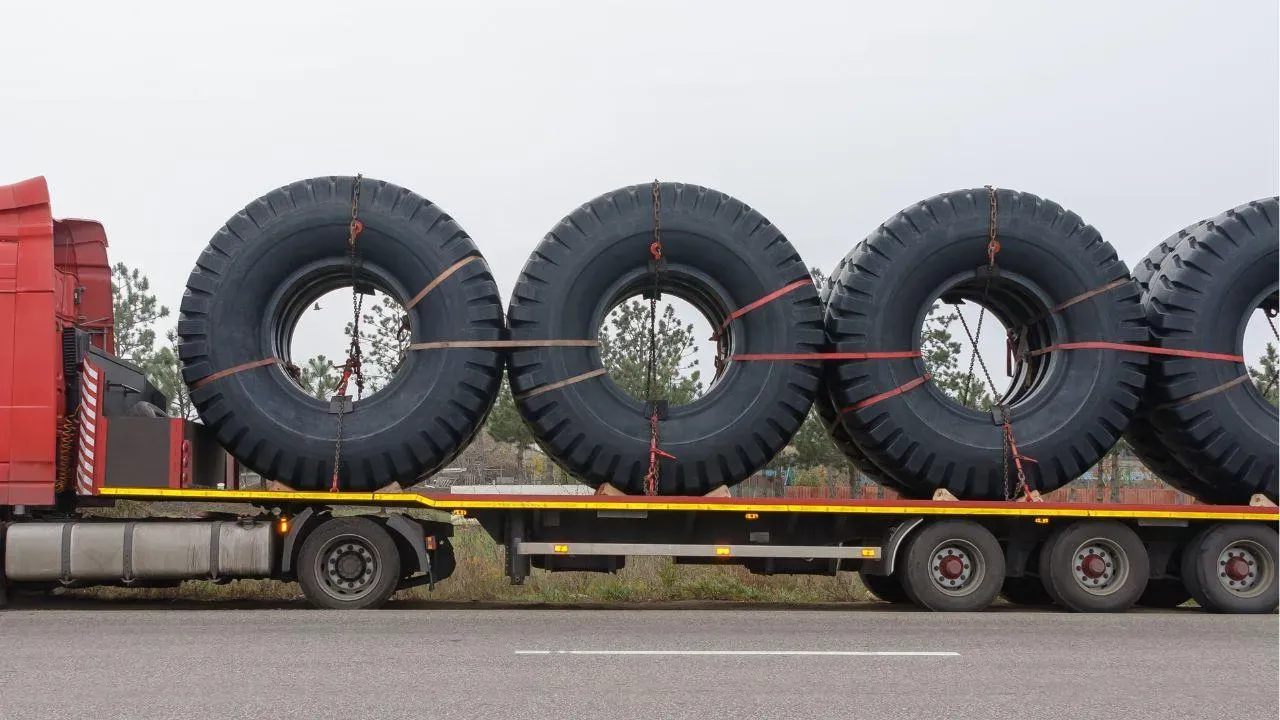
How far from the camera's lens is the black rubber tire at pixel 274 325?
34.6 feet

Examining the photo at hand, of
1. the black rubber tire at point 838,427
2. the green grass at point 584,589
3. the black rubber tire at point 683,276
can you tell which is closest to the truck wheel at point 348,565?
the green grass at point 584,589

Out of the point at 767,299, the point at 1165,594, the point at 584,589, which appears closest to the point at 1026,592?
the point at 1165,594

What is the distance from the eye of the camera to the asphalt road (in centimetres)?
607

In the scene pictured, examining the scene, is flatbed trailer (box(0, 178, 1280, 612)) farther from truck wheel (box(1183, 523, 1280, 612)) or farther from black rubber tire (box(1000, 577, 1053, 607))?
black rubber tire (box(1000, 577, 1053, 607))

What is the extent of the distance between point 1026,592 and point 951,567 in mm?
1819

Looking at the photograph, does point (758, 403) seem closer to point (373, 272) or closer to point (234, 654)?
point (373, 272)

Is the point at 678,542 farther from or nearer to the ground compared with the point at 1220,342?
nearer to the ground

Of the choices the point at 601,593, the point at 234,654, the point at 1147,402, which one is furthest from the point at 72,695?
the point at 1147,402

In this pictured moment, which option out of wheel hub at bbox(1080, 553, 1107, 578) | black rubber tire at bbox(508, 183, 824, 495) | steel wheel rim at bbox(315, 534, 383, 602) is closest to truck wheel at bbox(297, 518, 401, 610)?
steel wheel rim at bbox(315, 534, 383, 602)

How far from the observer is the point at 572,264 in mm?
10641

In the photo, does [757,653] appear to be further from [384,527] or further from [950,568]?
[384,527]

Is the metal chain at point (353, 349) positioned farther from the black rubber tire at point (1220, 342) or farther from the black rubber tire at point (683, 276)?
the black rubber tire at point (1220, 342)

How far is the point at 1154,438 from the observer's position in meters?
11.7

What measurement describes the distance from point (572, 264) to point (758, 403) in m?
2.09
